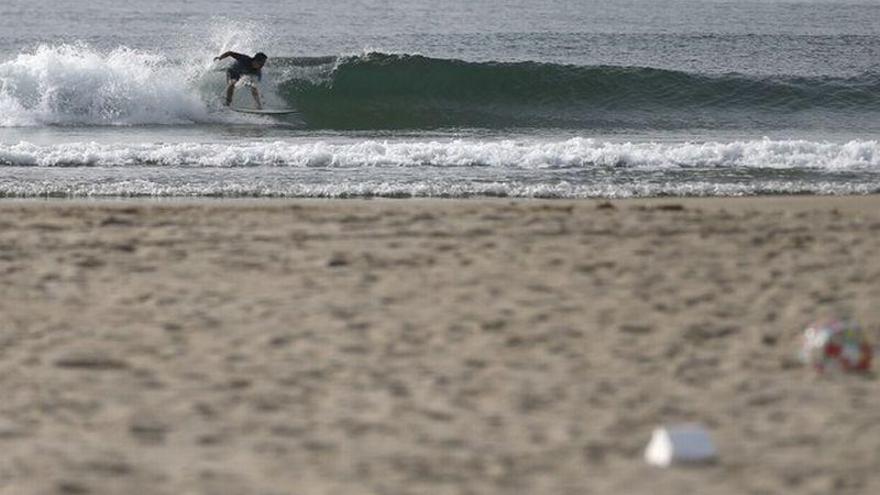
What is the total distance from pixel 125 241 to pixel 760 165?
29.2 feet

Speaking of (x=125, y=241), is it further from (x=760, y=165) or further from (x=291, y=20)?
(x=291, y=20)

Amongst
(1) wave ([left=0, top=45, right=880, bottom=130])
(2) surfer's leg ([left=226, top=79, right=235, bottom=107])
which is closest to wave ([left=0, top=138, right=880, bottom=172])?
(2) surfer's leg ([left=226, top=79, right=235, bottom=107])

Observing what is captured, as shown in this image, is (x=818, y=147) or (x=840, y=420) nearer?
(x=840, y=420)

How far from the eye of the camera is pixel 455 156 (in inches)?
644

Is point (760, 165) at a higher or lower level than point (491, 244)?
higher

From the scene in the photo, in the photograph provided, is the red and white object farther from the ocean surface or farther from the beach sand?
the ocean surface

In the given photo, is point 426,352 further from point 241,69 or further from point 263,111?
point 263,111

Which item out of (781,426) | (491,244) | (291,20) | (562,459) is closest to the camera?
(562,459)

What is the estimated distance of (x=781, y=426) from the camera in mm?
6207

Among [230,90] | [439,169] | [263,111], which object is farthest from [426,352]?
[263,111]

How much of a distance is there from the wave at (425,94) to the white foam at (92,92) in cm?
2

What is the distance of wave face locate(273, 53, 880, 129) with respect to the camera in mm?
23109

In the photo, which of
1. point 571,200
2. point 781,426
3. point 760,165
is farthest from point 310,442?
point 760,165

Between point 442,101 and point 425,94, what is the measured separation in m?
0.45
